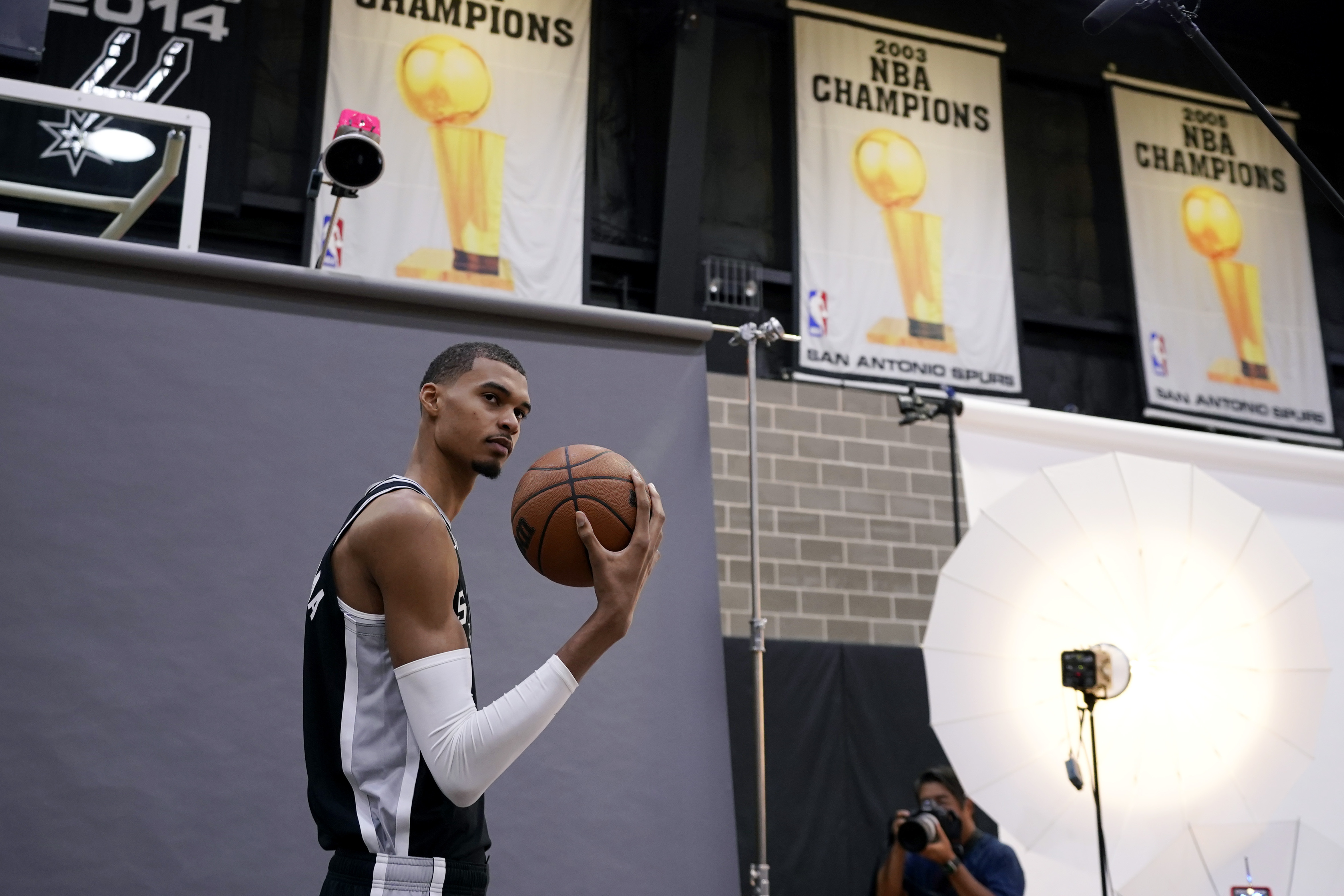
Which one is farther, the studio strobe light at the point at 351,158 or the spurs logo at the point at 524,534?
the studio strobe light at the point at 351,158

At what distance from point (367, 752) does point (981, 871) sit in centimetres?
322

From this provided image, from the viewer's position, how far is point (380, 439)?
11.0ft

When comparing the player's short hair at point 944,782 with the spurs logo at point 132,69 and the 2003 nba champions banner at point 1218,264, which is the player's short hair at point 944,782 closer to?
the 2003 nba champions banner at point 1218,264

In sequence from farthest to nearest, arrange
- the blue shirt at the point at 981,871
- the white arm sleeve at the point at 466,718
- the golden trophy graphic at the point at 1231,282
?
the golden trophy graphic at the point at 1231,282 → the blue shirt at the point at 981,871 → the white arm sleeve at the point at 466,718

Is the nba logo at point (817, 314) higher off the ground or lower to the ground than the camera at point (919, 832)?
higher

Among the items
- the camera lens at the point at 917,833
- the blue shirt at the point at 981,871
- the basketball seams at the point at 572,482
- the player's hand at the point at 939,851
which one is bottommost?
the blue shirt at the point at 981,871

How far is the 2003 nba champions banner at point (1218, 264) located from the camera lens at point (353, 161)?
6722mm

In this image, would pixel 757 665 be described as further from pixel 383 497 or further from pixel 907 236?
pixel 907 236

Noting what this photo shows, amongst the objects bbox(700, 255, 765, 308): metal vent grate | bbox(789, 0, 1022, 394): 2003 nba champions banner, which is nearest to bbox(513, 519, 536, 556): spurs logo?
bbox(789, 0, 1022, 394): 2003 nba champions banner

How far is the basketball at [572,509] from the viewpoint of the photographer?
196cm

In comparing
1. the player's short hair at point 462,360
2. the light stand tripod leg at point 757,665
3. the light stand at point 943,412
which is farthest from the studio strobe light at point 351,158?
the light stand at point 943,412

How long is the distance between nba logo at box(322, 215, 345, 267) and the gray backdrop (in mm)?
3580

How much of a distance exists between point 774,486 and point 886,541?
0.87 metres

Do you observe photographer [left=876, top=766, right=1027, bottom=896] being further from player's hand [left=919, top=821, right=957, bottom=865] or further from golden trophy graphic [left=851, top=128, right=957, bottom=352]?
golden trophy graphic [left=851, top=128, right=957, bottom=352]
